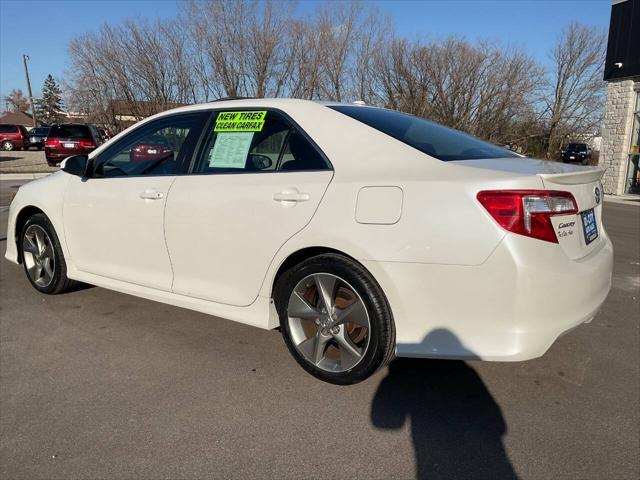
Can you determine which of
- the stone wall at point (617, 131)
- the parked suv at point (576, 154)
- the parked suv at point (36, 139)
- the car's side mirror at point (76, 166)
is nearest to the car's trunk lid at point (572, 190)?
the car's side mirror at point (76, 166)

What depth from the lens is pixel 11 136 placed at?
3450cm

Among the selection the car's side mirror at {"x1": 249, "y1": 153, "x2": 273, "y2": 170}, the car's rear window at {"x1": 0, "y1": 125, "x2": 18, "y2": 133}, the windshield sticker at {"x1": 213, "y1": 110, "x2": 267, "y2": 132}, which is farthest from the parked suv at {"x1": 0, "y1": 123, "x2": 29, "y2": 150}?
the car's side mirror at {"x1": 249, "y1": 153, "x2": 273, "y2": 170}

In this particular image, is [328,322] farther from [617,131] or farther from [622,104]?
[617,131]

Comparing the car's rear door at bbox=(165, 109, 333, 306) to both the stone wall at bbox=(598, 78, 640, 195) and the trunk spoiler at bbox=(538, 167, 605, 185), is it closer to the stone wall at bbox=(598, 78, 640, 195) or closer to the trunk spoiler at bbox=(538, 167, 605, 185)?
the trunk spoiler at bbox=(538, 167, 605, 185)

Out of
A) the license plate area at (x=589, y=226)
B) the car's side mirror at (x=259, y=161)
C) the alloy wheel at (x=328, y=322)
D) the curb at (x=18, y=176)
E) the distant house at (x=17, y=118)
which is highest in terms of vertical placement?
the distant house at (x=17, y=118)

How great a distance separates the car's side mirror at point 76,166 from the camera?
4163 mm

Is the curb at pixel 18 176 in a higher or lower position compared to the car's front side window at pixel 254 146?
lower

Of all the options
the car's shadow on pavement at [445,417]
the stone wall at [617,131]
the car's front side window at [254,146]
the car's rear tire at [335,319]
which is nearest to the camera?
the car's shadow on pavement at [445,417]

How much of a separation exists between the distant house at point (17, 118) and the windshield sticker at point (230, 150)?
93852 mm

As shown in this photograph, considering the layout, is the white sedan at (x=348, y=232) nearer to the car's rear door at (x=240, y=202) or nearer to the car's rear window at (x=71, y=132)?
the car's rear door at (x=240, y=202)

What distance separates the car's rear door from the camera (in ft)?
9.75

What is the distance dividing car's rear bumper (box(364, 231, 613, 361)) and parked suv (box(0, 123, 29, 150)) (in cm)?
3850

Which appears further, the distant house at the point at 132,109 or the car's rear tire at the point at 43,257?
the distant house at the point at 132,109

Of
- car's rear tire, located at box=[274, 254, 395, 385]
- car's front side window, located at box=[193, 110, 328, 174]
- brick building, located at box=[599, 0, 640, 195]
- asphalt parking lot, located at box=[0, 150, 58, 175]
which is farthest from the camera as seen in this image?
asphalt parking lot, located at box=[0, 150, 58, 175]
